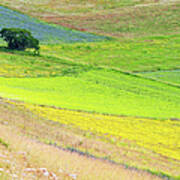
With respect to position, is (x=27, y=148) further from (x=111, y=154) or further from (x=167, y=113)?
(x=167, y=113)

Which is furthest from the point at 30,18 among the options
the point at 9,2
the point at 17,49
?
the point at 17,49

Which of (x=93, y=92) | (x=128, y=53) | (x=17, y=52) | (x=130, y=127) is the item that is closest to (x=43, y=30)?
(x=128, y=53)

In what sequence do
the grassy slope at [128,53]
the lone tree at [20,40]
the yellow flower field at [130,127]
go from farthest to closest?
the grassy slope at [128,53] < the lone tree at [20,40] < the yellow flower field at [130,127]

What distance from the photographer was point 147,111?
Result: 37.4 meters

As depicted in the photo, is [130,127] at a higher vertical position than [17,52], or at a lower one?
lower

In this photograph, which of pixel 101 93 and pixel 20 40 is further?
pixel 20 40

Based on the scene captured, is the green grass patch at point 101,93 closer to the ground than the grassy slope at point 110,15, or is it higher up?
closer to the ground

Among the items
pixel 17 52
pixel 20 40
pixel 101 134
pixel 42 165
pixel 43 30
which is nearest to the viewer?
pixel 42 165

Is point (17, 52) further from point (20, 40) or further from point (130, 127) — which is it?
point (130, 127)

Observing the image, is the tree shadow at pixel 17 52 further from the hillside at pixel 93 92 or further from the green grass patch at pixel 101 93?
the green grass patch at pixel 101 93

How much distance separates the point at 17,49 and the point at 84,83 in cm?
1761

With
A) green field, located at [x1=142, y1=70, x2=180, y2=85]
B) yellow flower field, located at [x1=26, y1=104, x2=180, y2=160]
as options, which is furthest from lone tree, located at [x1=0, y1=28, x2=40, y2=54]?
yellow flower field, located at [x1=26, y1=104, x2=180, y2=160]

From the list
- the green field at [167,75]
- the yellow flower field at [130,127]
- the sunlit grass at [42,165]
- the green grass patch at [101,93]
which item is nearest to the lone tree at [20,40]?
the green grass patch at [101,93]

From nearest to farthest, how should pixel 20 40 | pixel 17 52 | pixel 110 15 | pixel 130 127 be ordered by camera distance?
pixel 130 127 → pixel 17 52 → pixel 20 40 → pixel 110 15
